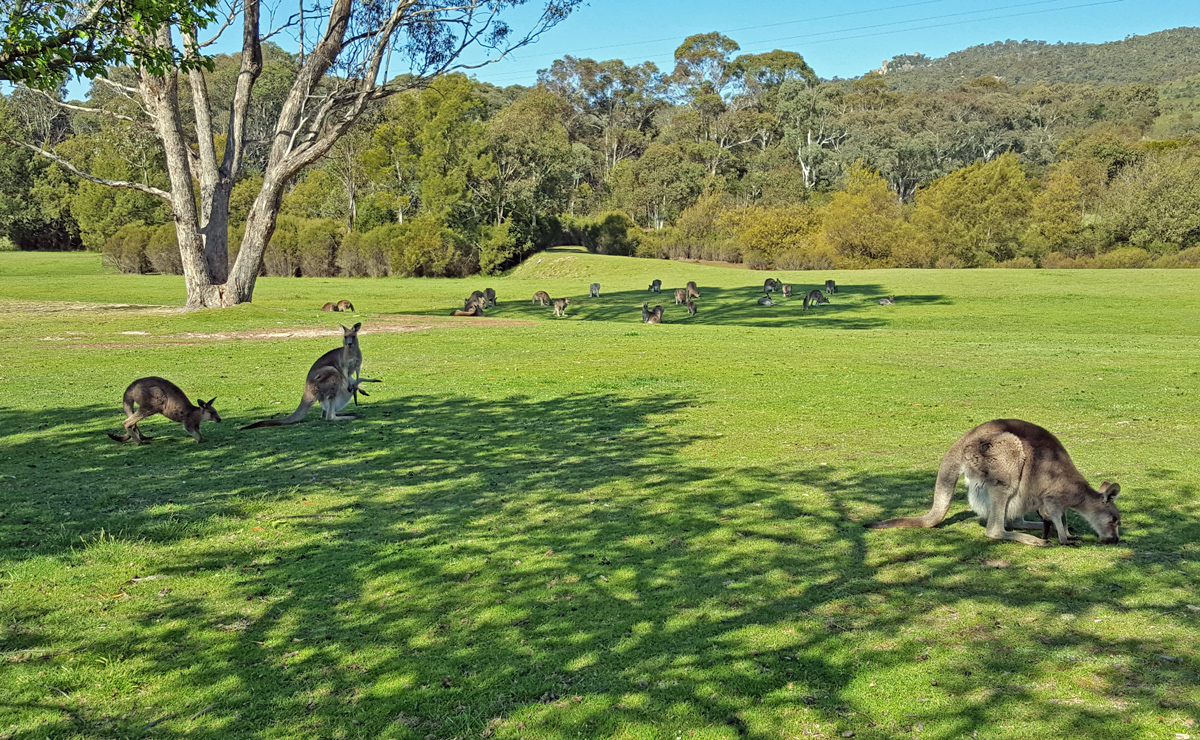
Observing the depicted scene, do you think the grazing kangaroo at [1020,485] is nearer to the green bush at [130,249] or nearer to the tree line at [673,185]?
the tree line at [673,185]

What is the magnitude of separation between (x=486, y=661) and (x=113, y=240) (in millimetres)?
69399

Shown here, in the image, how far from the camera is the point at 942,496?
264 inches

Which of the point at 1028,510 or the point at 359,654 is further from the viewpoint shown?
the point at 1028,510

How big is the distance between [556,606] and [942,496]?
3.21 metres

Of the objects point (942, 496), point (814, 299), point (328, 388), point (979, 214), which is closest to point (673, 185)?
point (979, 214)

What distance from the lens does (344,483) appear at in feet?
28.1

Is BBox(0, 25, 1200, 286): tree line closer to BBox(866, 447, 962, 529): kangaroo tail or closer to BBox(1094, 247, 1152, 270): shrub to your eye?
BBox(1094, 247, 1152, 270): shrub

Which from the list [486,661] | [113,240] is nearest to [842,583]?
[486,661]

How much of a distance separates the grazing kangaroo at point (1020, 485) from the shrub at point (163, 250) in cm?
6517

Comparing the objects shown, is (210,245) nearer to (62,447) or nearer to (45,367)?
(45,367)

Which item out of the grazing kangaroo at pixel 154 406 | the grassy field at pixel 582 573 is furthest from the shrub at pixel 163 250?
the grazing kangaroo at pixel 154 406

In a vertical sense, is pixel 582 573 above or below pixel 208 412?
below

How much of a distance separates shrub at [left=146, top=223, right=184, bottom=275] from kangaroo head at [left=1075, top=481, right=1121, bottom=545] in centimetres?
6585

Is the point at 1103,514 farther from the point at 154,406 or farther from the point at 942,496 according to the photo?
the point at 154,406
